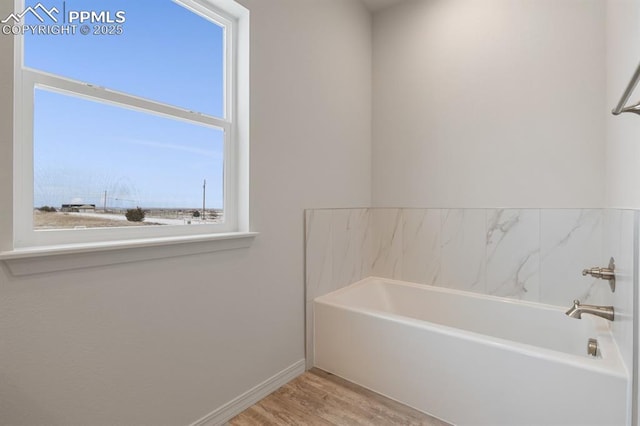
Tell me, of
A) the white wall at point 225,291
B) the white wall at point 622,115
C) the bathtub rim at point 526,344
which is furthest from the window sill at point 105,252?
the white wall at point 622,115

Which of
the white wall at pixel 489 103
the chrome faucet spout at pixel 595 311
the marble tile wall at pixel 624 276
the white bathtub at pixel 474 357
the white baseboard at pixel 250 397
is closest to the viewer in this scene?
the marble tile wall at pixel 624 276

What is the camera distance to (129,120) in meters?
1.40

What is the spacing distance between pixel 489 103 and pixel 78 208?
8.43 ft

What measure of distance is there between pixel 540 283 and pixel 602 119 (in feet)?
3.63

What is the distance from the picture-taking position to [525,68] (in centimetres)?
212

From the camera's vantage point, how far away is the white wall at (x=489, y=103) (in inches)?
77.1

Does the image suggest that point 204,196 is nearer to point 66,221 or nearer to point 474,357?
point 66,221

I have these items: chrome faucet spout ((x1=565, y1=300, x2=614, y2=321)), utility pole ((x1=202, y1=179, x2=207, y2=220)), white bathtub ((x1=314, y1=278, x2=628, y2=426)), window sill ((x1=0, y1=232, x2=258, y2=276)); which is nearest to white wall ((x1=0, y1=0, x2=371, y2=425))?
window sill ((x1=0, y1=232, x2=258, y2=276))

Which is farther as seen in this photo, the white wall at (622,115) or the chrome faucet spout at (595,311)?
the chrome faucet spout at (595,311)

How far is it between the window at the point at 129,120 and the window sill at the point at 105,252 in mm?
118

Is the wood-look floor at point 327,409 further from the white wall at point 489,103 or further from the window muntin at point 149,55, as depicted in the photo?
the window muntin at point 149,55

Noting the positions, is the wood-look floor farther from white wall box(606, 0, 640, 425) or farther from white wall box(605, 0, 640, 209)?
white wall box(605, 0, 640, 209)

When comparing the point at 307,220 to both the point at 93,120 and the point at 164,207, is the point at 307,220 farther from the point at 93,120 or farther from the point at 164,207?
the point at 93,120

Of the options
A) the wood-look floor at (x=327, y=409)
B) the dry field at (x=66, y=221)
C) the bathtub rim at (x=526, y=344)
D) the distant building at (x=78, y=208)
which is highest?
the distant building at (x=78, y=208)
